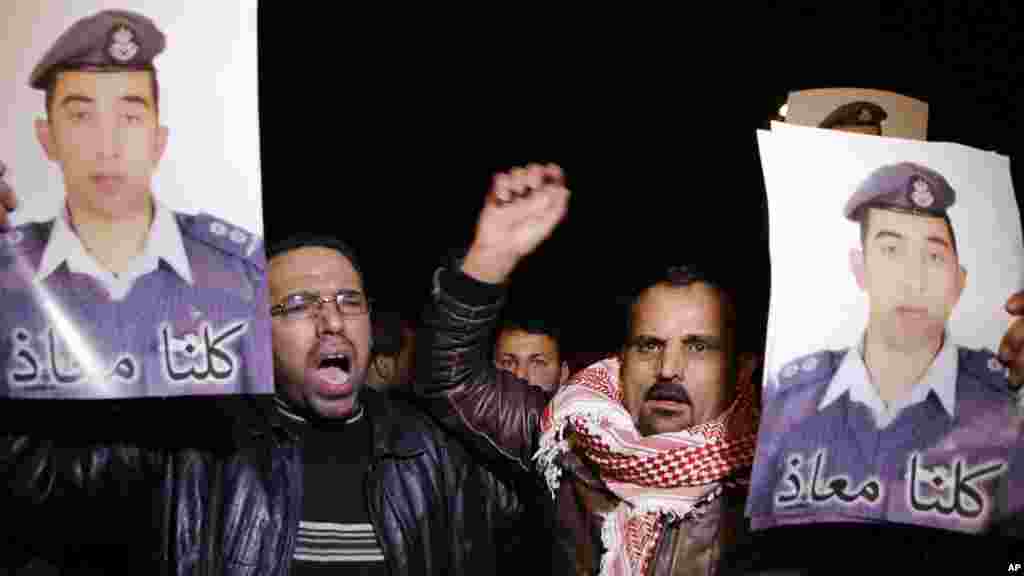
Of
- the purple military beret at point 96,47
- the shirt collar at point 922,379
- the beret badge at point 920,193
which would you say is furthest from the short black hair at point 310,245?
the beret badge at point 920,193

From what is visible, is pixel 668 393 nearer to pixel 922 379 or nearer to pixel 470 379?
pixel 470 379

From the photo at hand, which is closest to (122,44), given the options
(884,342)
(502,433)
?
(502,433)

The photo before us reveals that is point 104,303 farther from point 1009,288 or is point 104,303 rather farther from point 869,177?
point 1009,288

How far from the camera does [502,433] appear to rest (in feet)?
10.8

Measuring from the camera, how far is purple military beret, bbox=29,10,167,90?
2438mm

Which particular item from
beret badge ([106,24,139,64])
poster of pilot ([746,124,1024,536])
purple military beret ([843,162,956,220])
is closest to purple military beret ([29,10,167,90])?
beret badge ([106,24,139,64])

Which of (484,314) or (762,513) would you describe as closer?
(762,513)

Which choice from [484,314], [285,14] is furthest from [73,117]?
[285,14]

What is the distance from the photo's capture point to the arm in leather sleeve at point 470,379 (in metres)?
3.14

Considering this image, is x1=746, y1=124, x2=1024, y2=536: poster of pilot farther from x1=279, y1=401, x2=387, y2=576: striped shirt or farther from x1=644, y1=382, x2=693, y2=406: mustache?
x1=279, y1=401, x2=387, y2=576: striped shirt

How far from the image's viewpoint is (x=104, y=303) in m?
2.44

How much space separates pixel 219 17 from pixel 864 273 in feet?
5.30

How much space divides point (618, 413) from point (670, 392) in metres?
0.16

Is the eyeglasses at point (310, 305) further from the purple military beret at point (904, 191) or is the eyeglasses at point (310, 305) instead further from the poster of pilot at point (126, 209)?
the purple military beret at point (904, 191)
